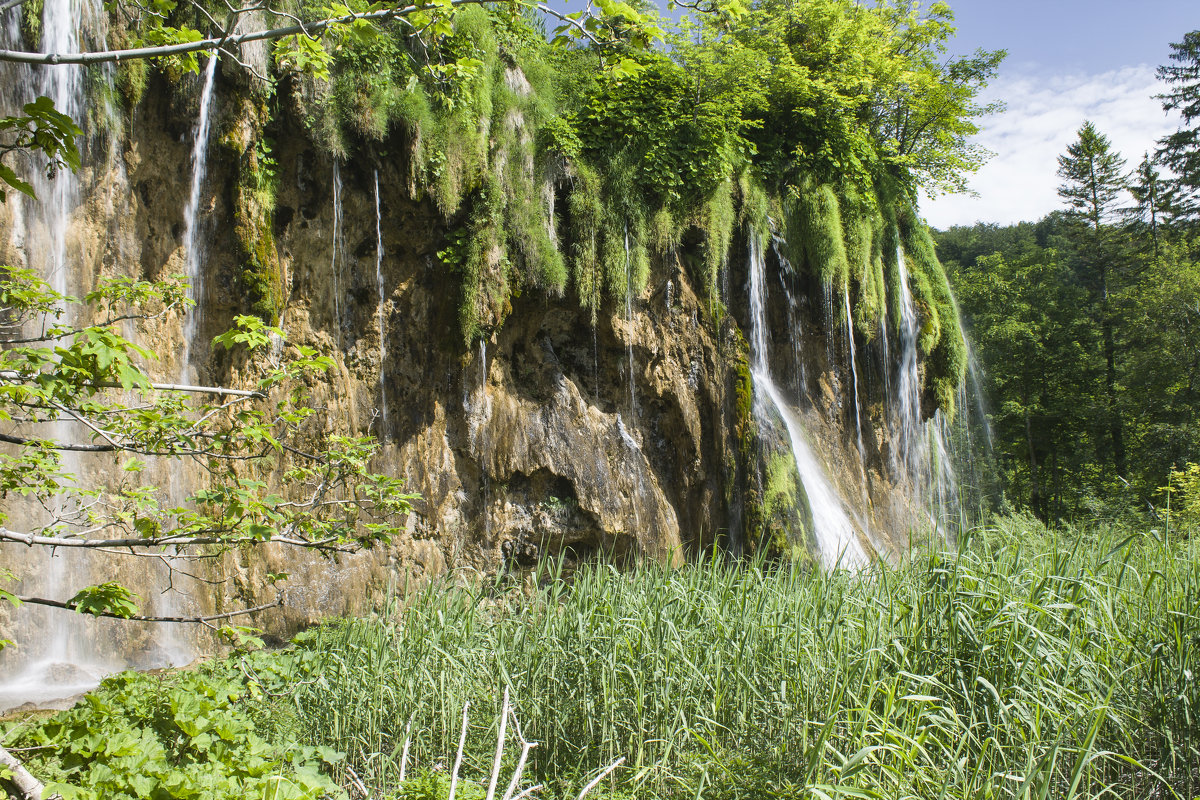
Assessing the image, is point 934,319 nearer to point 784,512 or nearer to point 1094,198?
point 784,512

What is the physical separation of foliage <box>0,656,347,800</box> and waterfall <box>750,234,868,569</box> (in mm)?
7713


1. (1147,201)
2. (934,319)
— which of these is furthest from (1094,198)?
(934,319)

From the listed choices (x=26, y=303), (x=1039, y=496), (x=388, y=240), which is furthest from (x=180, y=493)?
(x=1039, y=496)

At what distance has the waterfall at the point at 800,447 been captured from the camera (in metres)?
9.53

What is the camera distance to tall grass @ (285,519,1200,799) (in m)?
3.02

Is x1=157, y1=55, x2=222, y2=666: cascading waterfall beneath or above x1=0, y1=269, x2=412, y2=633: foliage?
above

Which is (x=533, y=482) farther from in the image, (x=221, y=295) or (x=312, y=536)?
(x=312, y=536)

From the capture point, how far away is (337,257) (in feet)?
26.2

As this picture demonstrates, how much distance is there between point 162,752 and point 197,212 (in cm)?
632

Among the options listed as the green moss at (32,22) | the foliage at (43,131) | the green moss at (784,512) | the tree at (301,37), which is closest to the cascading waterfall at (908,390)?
the green moss at (784,512)

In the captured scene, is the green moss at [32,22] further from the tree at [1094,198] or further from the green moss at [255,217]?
the tree at [1094,198]

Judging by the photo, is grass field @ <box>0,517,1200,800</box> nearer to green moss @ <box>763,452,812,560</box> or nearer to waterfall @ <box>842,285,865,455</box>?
green moss @ <box>763,452,812,560</box>

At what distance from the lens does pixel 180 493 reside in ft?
22.3

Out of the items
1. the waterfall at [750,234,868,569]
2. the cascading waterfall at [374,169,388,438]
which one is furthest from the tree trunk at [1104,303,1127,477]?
the cascading waterfall at [374,169,388,438]
